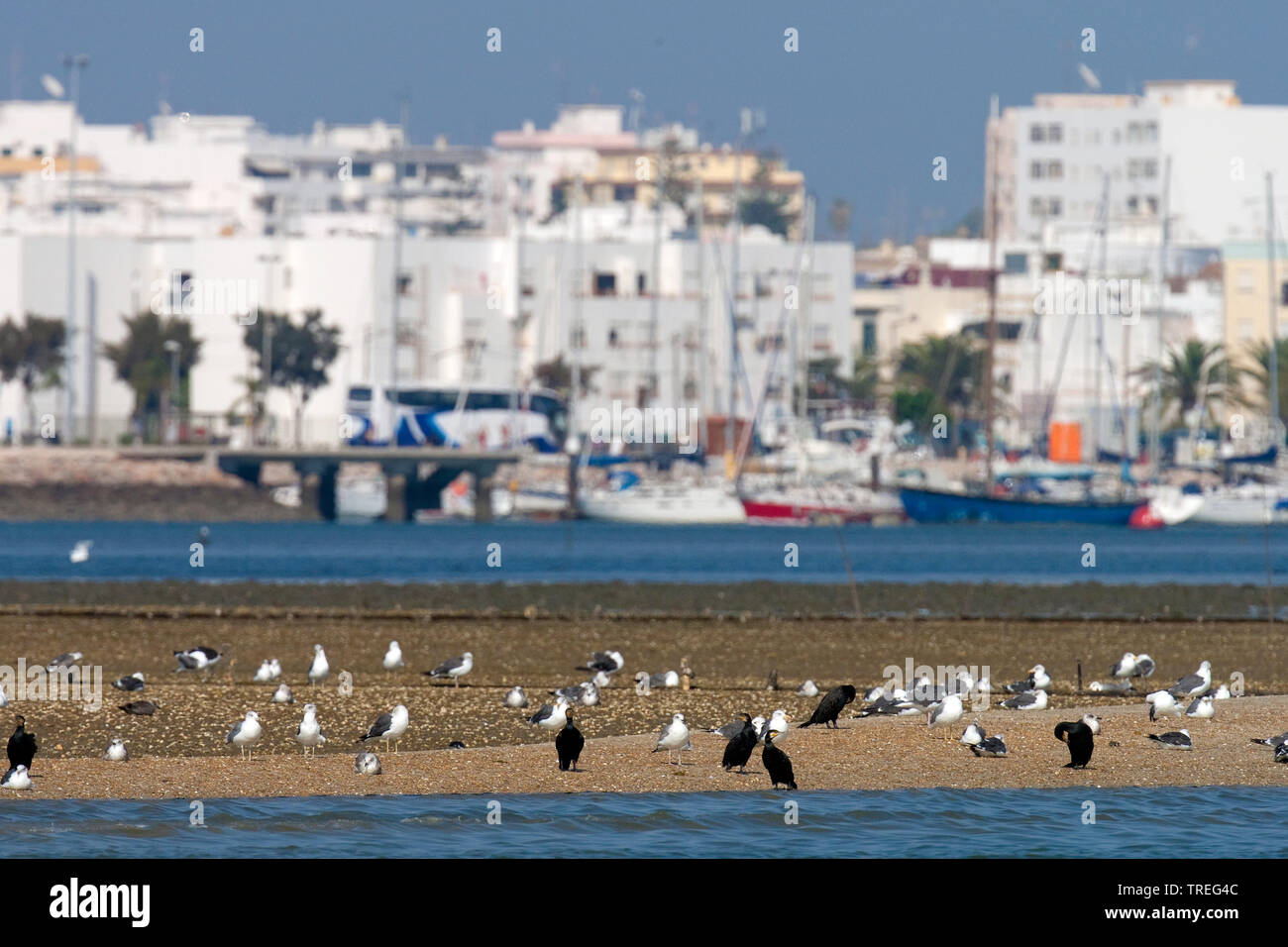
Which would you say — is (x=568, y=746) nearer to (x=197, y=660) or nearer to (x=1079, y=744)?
(x=1079, y=744)

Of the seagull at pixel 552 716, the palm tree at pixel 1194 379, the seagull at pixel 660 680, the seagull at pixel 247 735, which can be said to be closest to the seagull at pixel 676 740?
the seagull at pixel 552 716

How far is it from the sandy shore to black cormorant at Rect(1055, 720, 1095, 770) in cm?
11

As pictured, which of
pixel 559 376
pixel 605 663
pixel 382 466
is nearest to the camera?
pixel 605 663

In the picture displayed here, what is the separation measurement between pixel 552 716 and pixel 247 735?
2.67m

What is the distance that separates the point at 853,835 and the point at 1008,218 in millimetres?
146864

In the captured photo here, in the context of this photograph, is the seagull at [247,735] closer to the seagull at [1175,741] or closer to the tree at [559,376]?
the seagull at [1175,741]

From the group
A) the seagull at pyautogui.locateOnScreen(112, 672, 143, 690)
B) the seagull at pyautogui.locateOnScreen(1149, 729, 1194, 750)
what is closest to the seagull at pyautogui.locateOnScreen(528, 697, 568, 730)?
the seagull at pyautogui.locateOnScreen(112, 672, 143, 690)

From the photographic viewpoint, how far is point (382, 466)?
8788 cm

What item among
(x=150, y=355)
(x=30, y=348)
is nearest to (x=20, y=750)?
(x=150, y=355)

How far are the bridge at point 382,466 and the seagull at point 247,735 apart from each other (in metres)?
65.7

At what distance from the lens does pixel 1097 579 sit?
48.3m

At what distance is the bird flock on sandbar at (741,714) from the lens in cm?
1738

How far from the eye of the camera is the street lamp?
3767 inches
